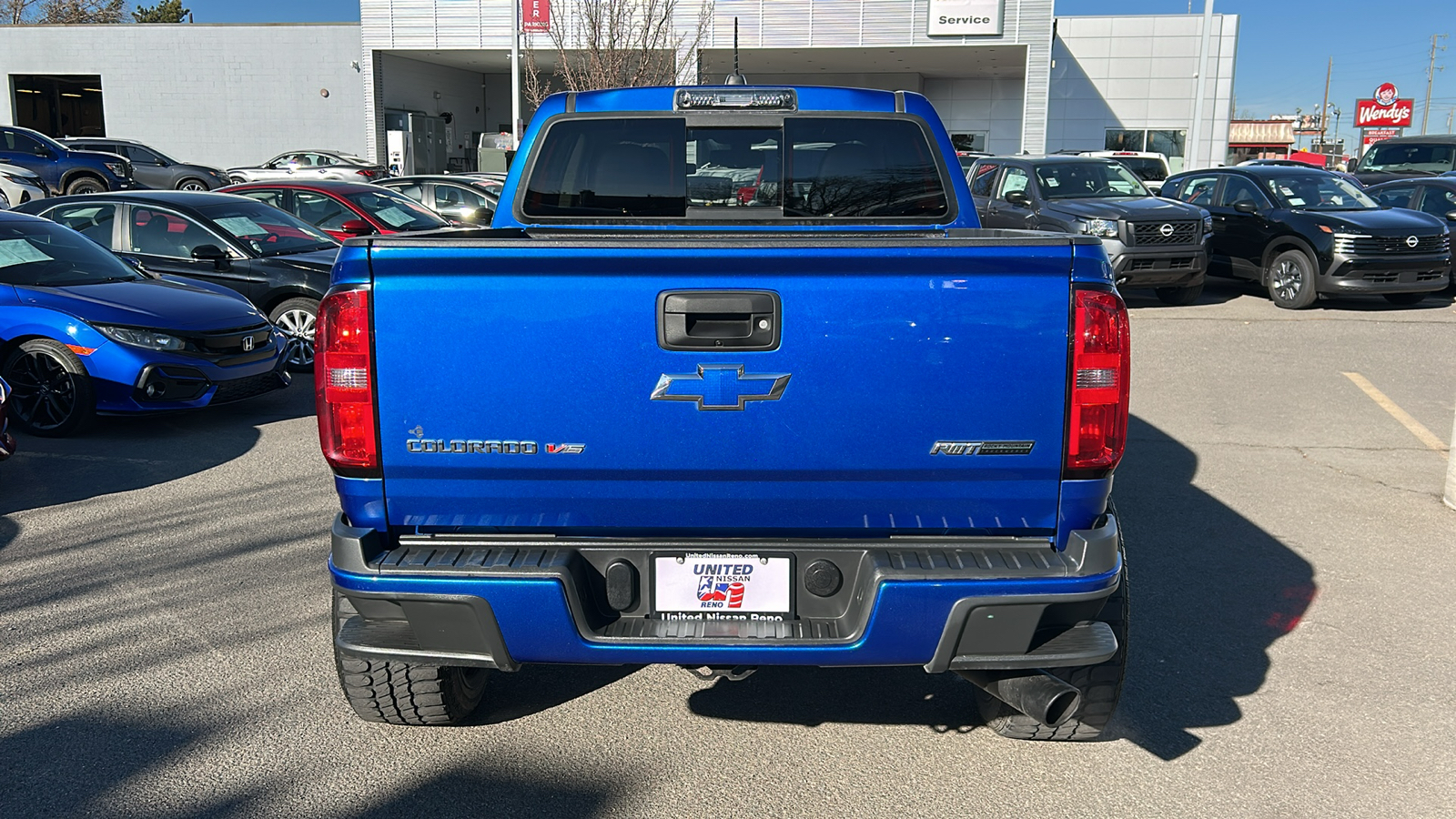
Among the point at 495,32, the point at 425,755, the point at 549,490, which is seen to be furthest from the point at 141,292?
the point at 495,32

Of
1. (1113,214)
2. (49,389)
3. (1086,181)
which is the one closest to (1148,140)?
(1086,181)

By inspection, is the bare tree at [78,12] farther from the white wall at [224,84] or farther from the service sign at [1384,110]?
the service sign at [1384,110]

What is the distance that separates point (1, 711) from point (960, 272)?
11.0 feet

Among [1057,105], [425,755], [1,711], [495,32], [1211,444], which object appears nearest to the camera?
[425,755]

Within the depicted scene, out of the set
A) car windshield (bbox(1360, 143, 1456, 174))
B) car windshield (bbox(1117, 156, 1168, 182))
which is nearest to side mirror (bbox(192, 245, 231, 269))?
car windshield (bbox(1117, 156, 1168, 182))

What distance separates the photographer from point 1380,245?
533 inches

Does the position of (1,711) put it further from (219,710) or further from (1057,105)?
(1057,105)

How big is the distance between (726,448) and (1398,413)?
26.2 feet

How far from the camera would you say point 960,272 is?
2758 mm

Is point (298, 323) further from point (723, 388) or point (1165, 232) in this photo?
point (1165, 232)

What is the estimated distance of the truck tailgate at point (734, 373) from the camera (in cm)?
277

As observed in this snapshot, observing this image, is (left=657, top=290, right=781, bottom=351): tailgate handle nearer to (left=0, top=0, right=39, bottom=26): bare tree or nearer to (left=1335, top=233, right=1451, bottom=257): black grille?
(left=1335, top=233, right=1451, bottom=257): black grille

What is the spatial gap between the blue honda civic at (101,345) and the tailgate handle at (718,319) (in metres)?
5.97

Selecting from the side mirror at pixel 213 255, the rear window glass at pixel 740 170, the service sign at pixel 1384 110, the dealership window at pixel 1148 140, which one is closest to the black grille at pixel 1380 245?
the rear window glass at pixel 740 170
